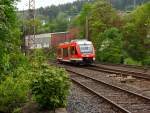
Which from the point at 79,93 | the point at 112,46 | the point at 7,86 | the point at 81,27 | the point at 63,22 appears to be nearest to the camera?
the point at 7,86

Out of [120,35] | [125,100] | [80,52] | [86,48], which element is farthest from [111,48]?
[125,100]

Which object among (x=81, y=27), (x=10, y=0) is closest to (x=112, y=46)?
(x=81, y=27)

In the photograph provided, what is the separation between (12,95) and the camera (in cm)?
1380

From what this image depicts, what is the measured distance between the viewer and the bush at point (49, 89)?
519 inches

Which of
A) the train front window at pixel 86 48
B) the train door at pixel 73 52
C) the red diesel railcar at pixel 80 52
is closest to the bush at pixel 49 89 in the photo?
the red diesel railcar at pixel 80 52

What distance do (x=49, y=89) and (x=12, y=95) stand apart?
1.31 meters

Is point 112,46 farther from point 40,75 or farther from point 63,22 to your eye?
point 63,22

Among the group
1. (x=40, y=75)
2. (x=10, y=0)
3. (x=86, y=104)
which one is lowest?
(x=86, y=104)

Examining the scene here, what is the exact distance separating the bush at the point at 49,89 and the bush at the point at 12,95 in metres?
0.58

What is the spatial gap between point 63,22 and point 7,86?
146981mm

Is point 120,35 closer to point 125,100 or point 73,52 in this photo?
point 73,52

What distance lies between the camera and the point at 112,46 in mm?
54594

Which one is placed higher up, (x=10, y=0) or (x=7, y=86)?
(x=10, y=0)

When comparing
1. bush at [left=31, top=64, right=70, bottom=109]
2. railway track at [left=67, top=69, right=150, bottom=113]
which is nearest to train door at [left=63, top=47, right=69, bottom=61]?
railway track at [left=67, top=69, right=150, bottom=113]
